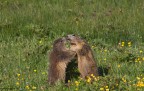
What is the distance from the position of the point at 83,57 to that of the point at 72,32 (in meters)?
3.66

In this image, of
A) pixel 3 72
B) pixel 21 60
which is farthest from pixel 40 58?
pixel 3 72

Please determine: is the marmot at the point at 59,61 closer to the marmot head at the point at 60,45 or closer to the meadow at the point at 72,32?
the marmot head at the point at 60,45

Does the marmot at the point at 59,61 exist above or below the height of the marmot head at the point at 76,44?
below

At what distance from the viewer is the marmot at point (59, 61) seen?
233 inches

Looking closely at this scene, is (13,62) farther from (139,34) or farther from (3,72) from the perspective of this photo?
(139,34)

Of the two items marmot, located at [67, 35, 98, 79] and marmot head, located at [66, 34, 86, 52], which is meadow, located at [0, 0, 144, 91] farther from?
marmot head, located at [66, 34, 86, 52]

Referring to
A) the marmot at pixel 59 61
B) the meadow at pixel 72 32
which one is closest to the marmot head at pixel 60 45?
the marmot at pixel 59 61

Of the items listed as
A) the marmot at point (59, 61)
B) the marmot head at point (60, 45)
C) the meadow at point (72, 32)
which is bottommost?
the meadow at point (72, 32)

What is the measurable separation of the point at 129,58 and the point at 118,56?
0.18 m

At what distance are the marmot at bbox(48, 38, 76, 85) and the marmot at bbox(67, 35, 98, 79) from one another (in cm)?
8

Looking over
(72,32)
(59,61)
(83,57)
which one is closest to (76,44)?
(83,57)

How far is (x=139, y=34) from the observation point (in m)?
9.52

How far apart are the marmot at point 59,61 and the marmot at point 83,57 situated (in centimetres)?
8

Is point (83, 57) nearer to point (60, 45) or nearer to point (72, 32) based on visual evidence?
point (60, 45)
